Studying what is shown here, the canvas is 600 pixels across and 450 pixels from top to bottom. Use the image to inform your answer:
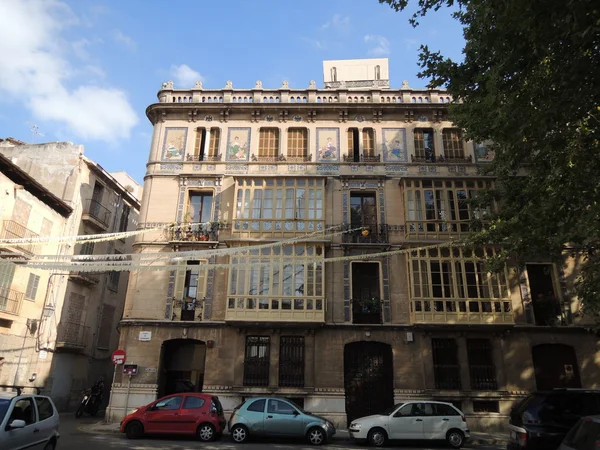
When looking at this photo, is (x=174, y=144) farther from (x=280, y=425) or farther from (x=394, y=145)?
(x=280, y=425)

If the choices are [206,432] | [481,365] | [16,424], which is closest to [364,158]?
[481,365]

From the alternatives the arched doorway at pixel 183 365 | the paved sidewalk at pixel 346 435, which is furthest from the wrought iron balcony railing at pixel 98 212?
the paved sidewalk at pixel 346 435

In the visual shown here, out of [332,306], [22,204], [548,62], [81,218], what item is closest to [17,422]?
[548,62]

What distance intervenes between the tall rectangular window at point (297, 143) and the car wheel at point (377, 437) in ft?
43.4

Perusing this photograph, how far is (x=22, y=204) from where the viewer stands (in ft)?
69.7

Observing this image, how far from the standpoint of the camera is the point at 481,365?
18875 mm

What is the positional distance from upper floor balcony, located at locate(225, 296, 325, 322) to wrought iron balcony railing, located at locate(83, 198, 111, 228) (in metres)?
11.7

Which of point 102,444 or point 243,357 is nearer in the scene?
point 102,444

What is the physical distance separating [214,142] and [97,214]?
363 inches

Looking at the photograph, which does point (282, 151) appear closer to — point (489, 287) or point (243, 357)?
point (243, 357)

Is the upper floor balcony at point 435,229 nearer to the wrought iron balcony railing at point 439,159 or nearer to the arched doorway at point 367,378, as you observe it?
the wrought iron balcony railing at point 439,159

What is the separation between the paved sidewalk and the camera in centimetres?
1543

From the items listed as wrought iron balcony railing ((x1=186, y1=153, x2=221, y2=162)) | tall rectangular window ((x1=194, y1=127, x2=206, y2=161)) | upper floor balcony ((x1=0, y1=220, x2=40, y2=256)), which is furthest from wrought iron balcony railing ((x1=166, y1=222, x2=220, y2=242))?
upper floor balcony ((x1=0, y1=220, x2=40, y2=256))

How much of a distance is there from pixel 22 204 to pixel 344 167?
51.3 ft
